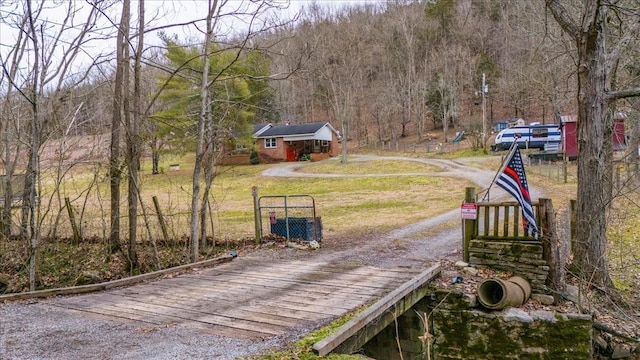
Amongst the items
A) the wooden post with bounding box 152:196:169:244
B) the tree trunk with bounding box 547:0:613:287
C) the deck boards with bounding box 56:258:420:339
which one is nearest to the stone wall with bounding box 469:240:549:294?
the tree trunk with bounding box 547:0:613:287

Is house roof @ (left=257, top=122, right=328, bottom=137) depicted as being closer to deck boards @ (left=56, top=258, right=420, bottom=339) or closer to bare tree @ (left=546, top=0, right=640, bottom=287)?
deck boards @ (left=56, top=258, right=420, bottom=339)

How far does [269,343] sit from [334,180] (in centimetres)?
2239

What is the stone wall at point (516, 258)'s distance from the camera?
7.05m

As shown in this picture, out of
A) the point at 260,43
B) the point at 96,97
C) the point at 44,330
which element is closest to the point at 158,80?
the point at 96,97

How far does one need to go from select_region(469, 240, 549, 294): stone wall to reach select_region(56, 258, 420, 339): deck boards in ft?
3.99

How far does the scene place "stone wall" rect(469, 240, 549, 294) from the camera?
23.1 feet

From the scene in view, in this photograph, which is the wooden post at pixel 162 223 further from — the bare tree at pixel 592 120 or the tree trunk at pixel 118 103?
the bare tree at pixel 592 120

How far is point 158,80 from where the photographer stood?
27672mm

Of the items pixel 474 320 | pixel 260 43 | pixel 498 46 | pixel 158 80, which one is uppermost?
pixel 498 46

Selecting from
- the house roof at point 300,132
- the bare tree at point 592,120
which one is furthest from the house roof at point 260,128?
the bare tree at point 592,120

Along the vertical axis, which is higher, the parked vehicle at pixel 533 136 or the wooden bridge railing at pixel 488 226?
the parked vehicle at pixel 533 136

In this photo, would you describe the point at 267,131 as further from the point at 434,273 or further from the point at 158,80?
the point at 434,273

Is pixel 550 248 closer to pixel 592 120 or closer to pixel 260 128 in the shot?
pixel 592 120

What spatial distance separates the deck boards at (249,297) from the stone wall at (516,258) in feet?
3.99
